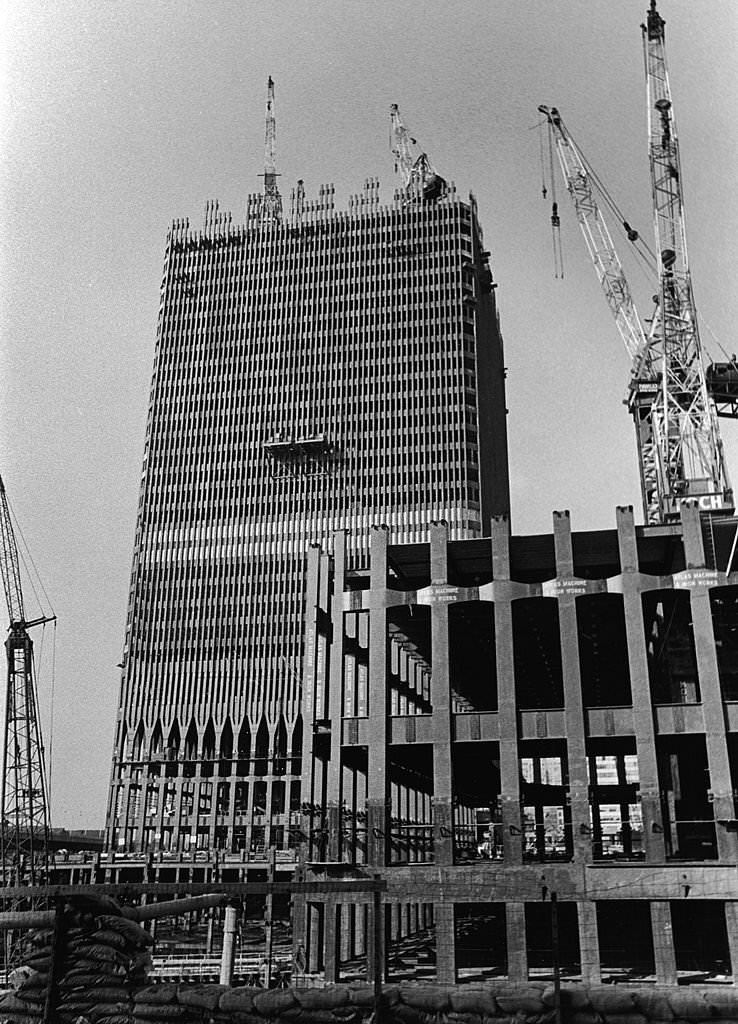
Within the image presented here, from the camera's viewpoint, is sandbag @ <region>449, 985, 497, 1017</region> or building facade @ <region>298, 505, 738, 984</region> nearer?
sandbag @ <region>449, 985, 497, 1017</region>

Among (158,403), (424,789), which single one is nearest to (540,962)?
(424,789)

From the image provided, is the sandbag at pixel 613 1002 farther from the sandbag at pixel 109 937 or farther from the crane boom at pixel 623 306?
the crane boom at pixel 623 306

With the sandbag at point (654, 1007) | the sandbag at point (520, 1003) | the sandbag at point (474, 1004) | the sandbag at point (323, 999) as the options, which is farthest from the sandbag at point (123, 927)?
the sandbag at point (654, 1007)

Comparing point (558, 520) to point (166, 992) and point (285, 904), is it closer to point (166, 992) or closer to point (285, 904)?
point (166, 992)

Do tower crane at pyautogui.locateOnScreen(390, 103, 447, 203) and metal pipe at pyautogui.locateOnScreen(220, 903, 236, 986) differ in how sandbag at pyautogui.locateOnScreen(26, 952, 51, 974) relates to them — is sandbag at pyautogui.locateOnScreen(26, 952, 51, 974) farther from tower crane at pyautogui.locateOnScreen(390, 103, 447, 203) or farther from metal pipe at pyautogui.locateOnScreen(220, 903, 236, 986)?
tower crane at pyautogui.locateOnScreen(390, 103, 447, 203)

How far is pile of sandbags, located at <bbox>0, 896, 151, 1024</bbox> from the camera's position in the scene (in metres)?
15.3

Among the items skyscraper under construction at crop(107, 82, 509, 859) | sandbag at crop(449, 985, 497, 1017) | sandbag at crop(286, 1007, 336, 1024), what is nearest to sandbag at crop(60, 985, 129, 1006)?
sandbag at crop(286, 1007, 336, 1024)

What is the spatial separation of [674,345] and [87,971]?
87369 millimetres

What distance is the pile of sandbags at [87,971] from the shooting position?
50.2 ft

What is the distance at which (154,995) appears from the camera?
15.7 m

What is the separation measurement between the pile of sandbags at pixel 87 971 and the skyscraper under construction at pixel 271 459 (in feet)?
348

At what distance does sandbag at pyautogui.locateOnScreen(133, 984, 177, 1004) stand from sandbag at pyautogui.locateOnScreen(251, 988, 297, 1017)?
138cm

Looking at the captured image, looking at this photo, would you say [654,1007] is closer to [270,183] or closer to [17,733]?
[17,733]

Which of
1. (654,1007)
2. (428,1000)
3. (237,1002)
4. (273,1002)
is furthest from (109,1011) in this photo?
(654,1007)
